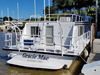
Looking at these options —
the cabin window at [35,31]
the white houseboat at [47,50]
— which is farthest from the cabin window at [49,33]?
the cabin window at [35,31]

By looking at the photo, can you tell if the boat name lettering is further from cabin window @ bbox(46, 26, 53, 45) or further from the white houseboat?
cabin window @ bbox(46, 26, 53, 45)

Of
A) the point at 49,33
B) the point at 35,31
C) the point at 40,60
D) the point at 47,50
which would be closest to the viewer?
the point at 40,60

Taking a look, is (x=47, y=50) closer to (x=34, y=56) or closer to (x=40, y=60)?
(x=40, y=60)

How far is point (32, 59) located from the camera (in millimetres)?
8523

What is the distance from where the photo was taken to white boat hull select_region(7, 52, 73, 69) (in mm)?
8062

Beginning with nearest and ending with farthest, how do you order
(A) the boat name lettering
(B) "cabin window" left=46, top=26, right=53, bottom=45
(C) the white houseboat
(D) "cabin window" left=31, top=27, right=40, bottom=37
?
(C) the white houseboat → (A) the boat name lettering → (B) "cabin window" left=46, top=26, right=53, bottom=45 → (D) "cabin window" left=31, top=27, right=40, bottom=37

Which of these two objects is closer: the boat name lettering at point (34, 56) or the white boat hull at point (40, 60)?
the white boat hull at point (40, 60)

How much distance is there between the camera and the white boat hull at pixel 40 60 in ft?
26.5

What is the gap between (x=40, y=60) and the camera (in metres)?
8.36

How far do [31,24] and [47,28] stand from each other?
53.1 inches

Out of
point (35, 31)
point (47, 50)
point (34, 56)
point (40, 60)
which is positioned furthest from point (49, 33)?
point (40, 60)

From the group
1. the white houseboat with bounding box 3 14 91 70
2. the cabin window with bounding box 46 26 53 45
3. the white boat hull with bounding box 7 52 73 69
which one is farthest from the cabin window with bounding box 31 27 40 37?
the white boat hull with bounding box 7 52 73 69

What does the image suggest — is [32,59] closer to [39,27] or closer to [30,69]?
[30,69]

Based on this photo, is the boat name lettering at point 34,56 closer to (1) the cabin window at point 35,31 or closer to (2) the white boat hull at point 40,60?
(2) the white boat hull at point 40,60
